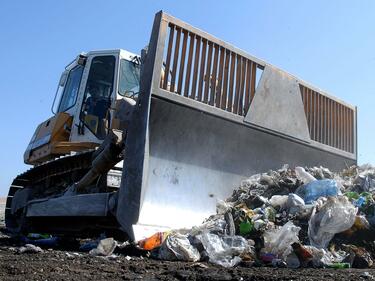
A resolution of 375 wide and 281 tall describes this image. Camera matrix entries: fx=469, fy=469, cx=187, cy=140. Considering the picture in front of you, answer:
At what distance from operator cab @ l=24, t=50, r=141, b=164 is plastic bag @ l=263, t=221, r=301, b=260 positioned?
2808 mm

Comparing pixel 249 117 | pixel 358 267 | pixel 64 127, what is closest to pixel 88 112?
pixel 64 127

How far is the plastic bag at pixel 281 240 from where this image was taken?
3314 mm

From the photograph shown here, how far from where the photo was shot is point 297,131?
5.81 metres

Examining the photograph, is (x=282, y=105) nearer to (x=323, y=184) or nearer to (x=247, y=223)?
(x=323, y=184)

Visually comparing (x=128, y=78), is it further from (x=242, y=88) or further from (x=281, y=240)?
(x=281, y=240)

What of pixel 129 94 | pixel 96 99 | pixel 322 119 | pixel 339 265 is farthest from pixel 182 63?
pixel 322 119

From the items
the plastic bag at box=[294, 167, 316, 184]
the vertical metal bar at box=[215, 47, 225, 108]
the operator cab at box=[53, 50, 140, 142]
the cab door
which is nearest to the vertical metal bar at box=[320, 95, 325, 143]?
the plastic bag at box=[294, 167, 316, 184]

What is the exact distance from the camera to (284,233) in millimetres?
3416

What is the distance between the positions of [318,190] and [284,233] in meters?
1.17

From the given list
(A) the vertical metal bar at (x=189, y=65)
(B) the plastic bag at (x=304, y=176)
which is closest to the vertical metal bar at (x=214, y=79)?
(A) the vertical metal bar at (x=189, y=65)

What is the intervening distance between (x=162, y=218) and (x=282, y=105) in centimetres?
236

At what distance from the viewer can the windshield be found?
19.9 ft

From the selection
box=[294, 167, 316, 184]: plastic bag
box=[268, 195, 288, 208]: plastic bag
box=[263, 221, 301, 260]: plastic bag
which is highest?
box=[294, 167, 316, 184]: plastic bag

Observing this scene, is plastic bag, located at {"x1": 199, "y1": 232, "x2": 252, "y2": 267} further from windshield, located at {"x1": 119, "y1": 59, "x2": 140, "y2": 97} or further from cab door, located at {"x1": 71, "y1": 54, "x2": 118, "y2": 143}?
windshield, located at {"x1": 119, "y1": 59, "x2": 140, "y2": 97}
